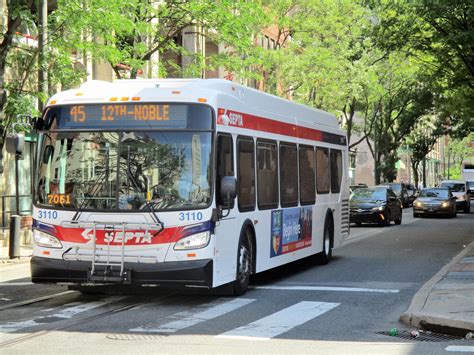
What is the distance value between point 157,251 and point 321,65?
3035 centimetres

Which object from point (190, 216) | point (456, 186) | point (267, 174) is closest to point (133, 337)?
point (190, 216)

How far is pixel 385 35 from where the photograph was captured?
28.5 metres

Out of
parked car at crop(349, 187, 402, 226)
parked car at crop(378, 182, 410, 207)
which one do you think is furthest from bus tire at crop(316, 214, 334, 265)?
parked car at crop(378, 182, 410, 207)

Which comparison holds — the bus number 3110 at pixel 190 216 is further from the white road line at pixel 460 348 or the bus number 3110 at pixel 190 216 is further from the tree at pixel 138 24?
the tree at pixel 138 24

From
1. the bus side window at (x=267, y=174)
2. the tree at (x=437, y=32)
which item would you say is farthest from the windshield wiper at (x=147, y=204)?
the tree at (x=437, y=32)

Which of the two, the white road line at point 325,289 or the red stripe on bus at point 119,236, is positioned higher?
the red stripe on bus at point 119,236

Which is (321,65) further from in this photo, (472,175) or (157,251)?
(472,175)

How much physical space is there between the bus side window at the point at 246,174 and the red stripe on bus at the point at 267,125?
286 millimetres

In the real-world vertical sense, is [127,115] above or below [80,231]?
above

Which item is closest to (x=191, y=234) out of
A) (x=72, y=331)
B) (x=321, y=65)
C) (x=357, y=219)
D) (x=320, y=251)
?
(x=72, y=331)

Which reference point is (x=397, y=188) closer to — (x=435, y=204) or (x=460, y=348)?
(x=435, y=204)

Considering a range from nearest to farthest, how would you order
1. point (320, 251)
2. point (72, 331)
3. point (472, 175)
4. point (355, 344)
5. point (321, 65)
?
point (355, 344) < point (72, 331) < point (320, 251) < point (321, 65) < point (472, 175)

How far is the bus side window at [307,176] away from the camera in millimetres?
15938

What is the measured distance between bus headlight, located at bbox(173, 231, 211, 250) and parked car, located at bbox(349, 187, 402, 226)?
899 inches
